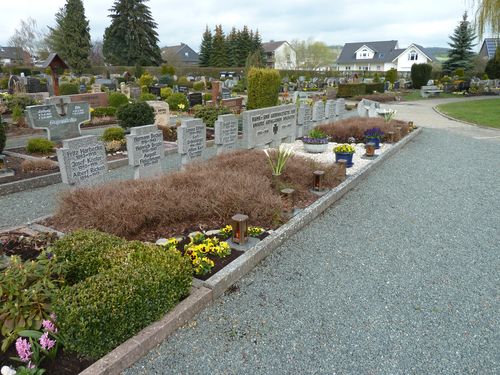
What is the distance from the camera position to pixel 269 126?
978 cm

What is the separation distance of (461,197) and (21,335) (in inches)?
269

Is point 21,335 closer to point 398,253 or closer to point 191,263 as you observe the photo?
point 191,263

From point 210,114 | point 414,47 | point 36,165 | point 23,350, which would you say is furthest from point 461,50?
point 23,350

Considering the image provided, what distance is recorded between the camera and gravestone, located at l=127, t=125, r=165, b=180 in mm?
6395

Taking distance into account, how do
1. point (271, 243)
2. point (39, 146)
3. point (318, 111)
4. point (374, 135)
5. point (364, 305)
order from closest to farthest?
point (364, 305) < point (271, 243) < point (39, 146) < point (374, 135) < point (318, 111)

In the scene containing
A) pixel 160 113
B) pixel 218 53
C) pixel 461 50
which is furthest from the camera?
pixel 218 53

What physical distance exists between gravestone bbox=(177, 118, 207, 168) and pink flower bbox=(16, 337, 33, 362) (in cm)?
498

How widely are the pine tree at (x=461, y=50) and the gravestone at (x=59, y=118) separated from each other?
4394 centimetres

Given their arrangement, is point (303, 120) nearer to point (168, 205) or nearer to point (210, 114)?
point (210, 114)

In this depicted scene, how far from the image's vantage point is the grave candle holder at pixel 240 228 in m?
4.25

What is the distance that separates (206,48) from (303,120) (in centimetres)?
5163

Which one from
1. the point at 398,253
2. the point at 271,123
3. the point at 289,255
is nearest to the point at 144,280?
the point at 289,255

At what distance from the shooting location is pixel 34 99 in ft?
55.2

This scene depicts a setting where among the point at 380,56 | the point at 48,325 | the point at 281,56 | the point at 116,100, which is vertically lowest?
the point at 48,325
